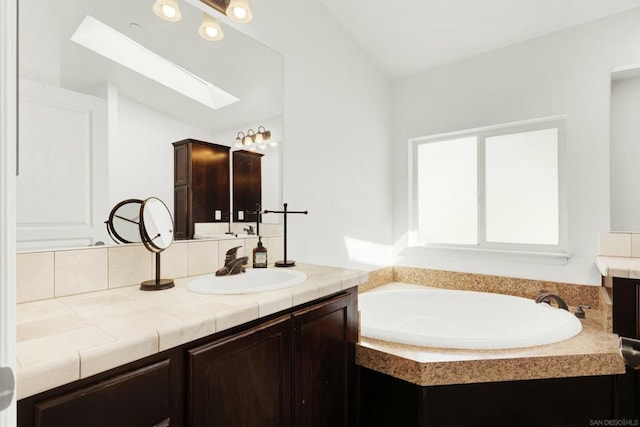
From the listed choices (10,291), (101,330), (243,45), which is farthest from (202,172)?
(10,291)

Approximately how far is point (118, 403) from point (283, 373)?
0.54 m

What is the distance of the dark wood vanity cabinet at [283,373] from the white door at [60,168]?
0.72 m

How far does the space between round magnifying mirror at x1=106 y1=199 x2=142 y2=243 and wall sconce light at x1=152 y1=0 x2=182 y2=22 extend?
834mm

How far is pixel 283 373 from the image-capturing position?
114cm

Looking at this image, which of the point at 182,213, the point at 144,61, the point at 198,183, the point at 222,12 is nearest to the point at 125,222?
the point at 182,213

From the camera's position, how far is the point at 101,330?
31.5 inches

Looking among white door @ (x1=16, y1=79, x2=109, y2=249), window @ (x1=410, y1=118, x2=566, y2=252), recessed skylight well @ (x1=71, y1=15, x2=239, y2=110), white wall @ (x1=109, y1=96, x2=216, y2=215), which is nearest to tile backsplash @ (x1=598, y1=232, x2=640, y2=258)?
window @ (x1=410, y1=118, x2=566, y2=252)

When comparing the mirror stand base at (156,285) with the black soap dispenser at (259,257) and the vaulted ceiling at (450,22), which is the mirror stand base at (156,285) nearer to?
the black soap dispenser at (259,257)

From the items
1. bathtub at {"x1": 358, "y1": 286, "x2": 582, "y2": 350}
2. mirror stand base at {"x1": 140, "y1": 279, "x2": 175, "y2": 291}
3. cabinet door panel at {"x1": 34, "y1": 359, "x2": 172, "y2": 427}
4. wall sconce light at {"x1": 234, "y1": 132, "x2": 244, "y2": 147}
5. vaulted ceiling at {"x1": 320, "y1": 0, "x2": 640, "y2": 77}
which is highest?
vaulted ceiling at {"x1": 320, "y1": 0, "x2": 640, "y2": 77}

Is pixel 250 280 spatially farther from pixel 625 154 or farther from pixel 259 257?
pixel 625 154

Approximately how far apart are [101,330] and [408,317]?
228 cm

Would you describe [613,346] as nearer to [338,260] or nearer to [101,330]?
[338,260]

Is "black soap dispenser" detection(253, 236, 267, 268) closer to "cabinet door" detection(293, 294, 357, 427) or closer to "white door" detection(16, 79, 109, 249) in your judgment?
"cabinet door" detection(293, 294, 357, 427)

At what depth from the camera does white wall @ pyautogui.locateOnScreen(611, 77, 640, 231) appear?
2.28m
